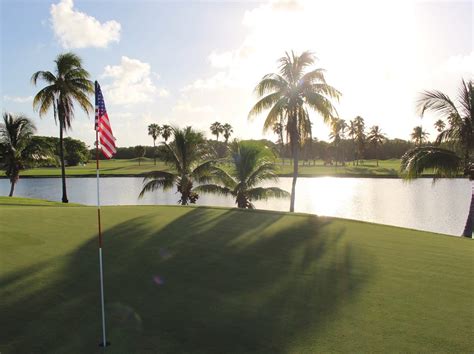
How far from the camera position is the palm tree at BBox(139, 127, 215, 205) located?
102 feet

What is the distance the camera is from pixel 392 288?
349 inches

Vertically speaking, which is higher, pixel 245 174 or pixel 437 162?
pixel 437 162

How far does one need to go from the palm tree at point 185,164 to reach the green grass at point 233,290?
644 inches

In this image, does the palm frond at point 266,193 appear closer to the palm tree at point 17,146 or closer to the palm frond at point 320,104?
the palm frond at point 320,104

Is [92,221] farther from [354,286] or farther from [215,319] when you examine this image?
[354,286]

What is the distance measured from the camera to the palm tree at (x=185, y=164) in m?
31.0

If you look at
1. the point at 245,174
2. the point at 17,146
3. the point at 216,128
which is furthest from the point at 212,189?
the point at 216,128

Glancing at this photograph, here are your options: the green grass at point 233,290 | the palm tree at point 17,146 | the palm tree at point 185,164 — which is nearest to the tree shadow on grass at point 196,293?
the green grass at point 233,290

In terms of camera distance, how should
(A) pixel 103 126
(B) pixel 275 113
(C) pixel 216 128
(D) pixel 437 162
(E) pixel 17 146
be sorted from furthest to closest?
1. (C) pixel 216 128
2. (E) pixel 17 146
3. (B) pixel 275 113
4. (D) pixel 437 162
5. (A) pixel 103 126

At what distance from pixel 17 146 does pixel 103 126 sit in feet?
156

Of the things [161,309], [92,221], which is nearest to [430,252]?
[161,309]

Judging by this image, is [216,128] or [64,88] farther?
[216,128]

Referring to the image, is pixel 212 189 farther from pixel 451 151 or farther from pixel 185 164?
pixel 451 151

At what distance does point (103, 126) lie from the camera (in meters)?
8.45
